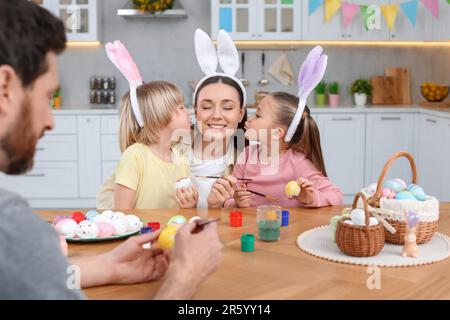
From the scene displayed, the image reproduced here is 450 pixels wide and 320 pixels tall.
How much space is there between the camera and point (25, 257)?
3.51 feet

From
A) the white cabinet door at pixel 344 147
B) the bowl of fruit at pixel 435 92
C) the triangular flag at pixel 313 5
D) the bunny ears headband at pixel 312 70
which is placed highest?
the triangular flag at pixel 313 5

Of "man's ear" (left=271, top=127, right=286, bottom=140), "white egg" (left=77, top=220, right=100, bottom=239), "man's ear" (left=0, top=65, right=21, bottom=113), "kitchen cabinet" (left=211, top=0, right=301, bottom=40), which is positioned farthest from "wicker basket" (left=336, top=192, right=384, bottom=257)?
"kitchen cabinet" (left=211, top=0, right=301, bottom=40)

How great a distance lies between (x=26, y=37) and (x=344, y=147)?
4.80m

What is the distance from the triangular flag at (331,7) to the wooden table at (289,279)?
4.21 metres

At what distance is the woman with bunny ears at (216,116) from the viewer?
2.81 metres

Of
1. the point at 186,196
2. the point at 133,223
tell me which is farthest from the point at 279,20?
the point at 133,223

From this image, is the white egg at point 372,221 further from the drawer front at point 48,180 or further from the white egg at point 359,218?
the drawer front at point 48,180

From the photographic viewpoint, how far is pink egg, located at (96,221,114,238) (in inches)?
74.4

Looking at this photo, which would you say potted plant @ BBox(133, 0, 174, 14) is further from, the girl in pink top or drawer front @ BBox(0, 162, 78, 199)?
the girl in pink top

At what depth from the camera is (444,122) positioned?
5156 mm

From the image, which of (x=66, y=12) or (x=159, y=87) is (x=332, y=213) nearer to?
(x=159, y=87)

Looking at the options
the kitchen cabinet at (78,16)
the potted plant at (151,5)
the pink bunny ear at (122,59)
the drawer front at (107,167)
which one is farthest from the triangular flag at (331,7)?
the pink bunny ear at (122,59)

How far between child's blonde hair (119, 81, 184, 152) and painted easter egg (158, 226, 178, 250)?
126 cm
